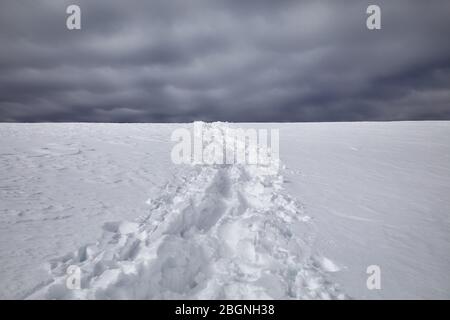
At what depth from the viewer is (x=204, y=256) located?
458cm

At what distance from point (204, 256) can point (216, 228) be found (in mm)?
881

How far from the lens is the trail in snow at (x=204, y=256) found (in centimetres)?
383

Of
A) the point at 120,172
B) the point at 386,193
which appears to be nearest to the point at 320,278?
the point at 386,193

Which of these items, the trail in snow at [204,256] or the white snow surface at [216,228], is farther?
the white snow surface at [216,228]

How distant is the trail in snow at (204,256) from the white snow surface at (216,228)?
0.02 meters

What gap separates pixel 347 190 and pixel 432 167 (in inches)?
192

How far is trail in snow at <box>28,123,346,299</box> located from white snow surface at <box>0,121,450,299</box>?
0.8 inches

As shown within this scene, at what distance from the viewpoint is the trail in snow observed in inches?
151

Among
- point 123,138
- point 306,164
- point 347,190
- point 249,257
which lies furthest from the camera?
point 123,138

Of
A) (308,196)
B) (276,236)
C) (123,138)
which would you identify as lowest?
(276,236)

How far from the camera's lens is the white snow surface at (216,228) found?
4.00m

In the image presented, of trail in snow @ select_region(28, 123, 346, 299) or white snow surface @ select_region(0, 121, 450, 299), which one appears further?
white snow surface @ select_region(0, 121, 450, 299)
